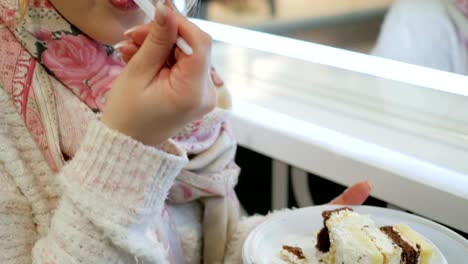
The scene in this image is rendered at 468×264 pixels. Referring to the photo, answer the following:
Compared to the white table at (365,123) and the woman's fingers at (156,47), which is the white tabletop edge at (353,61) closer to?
the white table at (365,123)

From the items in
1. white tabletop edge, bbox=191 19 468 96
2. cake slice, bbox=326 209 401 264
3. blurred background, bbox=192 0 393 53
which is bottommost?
blurred background, bbox=192 0 393 53

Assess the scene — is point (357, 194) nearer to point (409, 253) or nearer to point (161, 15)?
point (409, 253)

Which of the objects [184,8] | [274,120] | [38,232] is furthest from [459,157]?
[38,232]

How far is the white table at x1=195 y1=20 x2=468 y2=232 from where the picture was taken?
75cm

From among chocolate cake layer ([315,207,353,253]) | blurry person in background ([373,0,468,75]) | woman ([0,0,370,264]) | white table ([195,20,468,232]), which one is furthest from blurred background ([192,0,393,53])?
chocolate cake layer ([315,207,353,253])

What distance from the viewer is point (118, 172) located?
0.55 metres

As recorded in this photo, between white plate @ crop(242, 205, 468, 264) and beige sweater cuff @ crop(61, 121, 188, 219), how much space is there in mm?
138

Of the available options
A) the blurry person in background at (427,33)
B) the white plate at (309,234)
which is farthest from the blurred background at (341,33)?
the white plate at (309,234)

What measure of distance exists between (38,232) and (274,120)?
0.47 meters

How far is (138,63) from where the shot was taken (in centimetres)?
52

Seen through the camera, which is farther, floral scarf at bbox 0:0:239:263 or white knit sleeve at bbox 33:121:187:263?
floral scarf at bbox 0:0:239:263

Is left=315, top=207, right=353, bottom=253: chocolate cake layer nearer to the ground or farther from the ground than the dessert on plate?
nearer to the ground

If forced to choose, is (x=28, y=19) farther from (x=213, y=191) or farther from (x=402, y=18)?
(x=402, y=18)

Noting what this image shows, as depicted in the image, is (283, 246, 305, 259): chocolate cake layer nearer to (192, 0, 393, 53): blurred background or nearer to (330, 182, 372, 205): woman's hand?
(330, 182, 372, 205): woman's hand
